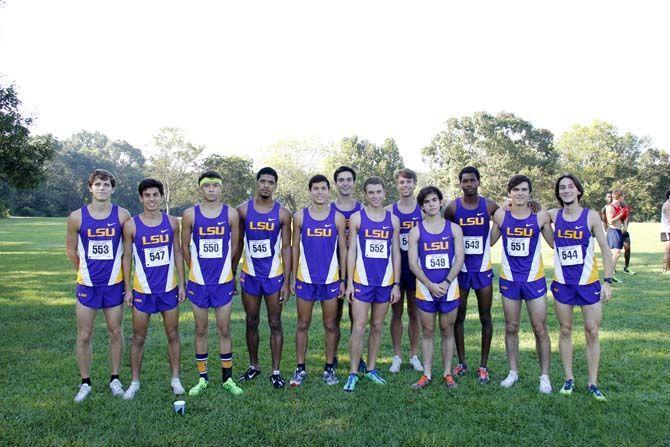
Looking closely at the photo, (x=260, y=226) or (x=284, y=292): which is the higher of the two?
(x=260, y=226)

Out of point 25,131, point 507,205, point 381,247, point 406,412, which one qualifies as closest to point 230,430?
point 406,412

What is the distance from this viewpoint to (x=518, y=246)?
15.9ft

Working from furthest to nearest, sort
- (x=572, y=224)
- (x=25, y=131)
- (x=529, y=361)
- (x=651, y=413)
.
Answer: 1. (x=25, y=131)
2. (x=529, y=361)
3. (x=572, y=224)
4. (x=651, y=413)

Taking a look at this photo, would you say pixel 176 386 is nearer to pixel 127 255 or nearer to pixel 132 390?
pixel 132 390

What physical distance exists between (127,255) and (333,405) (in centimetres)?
247

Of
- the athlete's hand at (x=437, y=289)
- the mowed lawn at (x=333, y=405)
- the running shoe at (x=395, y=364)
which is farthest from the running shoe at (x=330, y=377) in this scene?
the athlete's hand at (x=437, y=289)

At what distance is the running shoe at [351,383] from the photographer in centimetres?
484

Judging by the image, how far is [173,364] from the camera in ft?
16.0

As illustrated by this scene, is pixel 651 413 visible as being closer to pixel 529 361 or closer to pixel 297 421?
pixel 529 361

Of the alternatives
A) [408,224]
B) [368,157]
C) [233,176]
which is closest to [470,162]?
[368,157]

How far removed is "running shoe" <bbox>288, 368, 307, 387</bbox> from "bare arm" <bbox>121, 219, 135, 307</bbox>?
182cm

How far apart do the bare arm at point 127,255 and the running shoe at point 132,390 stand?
823mm

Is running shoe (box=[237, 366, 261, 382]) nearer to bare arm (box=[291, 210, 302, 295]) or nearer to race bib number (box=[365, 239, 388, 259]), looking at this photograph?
bare arm (box=[291, 210, 302, 295])

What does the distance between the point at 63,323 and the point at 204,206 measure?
14.4ft
